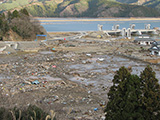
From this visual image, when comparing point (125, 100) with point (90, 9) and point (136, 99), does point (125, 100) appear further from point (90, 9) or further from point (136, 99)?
point (90, 9)

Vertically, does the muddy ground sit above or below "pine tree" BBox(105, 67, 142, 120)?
below

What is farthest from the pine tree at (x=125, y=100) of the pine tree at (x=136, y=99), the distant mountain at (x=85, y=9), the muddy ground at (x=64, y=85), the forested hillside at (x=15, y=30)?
the distant mountain at (x=85, y=9)

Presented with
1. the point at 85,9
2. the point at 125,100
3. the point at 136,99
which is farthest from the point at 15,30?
the point at 85,9

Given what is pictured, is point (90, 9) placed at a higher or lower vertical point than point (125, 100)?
higher

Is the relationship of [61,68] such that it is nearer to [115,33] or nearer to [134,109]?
[134,109]

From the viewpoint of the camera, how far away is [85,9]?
158 meters

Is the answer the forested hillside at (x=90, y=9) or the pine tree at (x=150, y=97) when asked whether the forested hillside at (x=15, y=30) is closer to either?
the pine tree at (x=150, y=97)

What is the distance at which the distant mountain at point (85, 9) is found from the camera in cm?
13150

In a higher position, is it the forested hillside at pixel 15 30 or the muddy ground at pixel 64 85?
the forested hillside at pixel 15 30

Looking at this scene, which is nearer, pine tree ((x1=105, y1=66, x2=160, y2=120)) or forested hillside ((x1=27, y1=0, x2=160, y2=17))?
pine tree ((x1=105, y1=66, x2=160, y2=120))

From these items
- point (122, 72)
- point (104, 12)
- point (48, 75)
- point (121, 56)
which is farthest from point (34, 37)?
point (104, 12)

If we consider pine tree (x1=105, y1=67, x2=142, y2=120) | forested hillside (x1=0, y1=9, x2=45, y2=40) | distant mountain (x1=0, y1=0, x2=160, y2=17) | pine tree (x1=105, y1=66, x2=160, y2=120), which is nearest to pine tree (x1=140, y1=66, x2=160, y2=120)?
pine tree (x1=105, y1=66, x2=160, y2=120)

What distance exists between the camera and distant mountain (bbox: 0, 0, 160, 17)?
13150cm

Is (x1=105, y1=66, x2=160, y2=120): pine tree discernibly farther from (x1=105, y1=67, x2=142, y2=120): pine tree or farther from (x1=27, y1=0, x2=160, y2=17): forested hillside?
(x1=27, y1=0, x2=160, y2=17): forested hillside
